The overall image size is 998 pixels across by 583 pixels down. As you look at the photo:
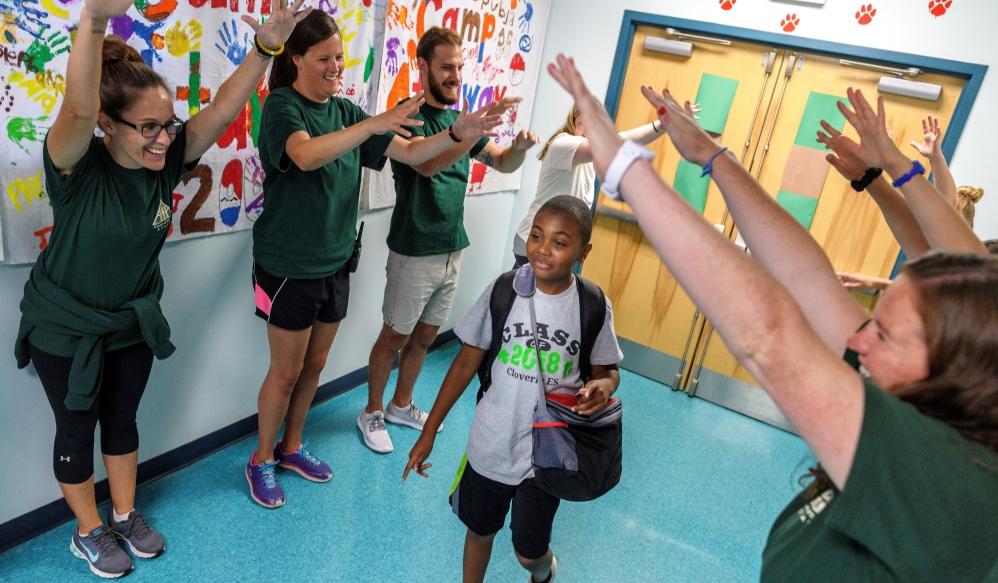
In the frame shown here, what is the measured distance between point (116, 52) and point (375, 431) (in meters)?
1.71

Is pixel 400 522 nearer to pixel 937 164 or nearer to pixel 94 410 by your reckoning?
pixel 94 410

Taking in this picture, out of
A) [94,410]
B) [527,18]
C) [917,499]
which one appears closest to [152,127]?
[94,410]

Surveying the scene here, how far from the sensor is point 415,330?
9.11ft

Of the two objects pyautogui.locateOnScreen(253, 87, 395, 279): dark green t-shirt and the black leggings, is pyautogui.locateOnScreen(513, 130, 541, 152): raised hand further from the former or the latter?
the black leggings

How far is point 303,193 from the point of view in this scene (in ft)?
6.28

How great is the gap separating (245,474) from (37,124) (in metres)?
1.37

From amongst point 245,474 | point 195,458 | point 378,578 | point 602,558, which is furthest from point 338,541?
point 602,558

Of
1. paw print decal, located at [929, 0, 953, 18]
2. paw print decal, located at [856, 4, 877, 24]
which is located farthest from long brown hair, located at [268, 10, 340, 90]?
paw print decal, located at [929, 0, 953, 18]

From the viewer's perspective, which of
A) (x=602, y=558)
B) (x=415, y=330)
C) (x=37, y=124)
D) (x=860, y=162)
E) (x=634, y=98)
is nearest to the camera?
(x=860, y=162)

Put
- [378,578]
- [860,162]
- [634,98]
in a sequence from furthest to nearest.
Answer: [634,98] → [378,578] → [860,162]

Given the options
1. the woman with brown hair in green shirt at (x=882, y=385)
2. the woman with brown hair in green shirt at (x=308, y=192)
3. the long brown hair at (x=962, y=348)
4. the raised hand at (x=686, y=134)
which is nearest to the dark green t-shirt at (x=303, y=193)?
the woman with brown hair in green shirt at (x=308, y=192)

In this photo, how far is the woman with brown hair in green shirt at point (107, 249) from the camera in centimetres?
146

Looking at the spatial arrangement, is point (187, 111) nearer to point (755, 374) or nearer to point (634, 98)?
point (755, 374)

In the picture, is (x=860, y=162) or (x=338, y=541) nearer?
(x=860, y=162)
